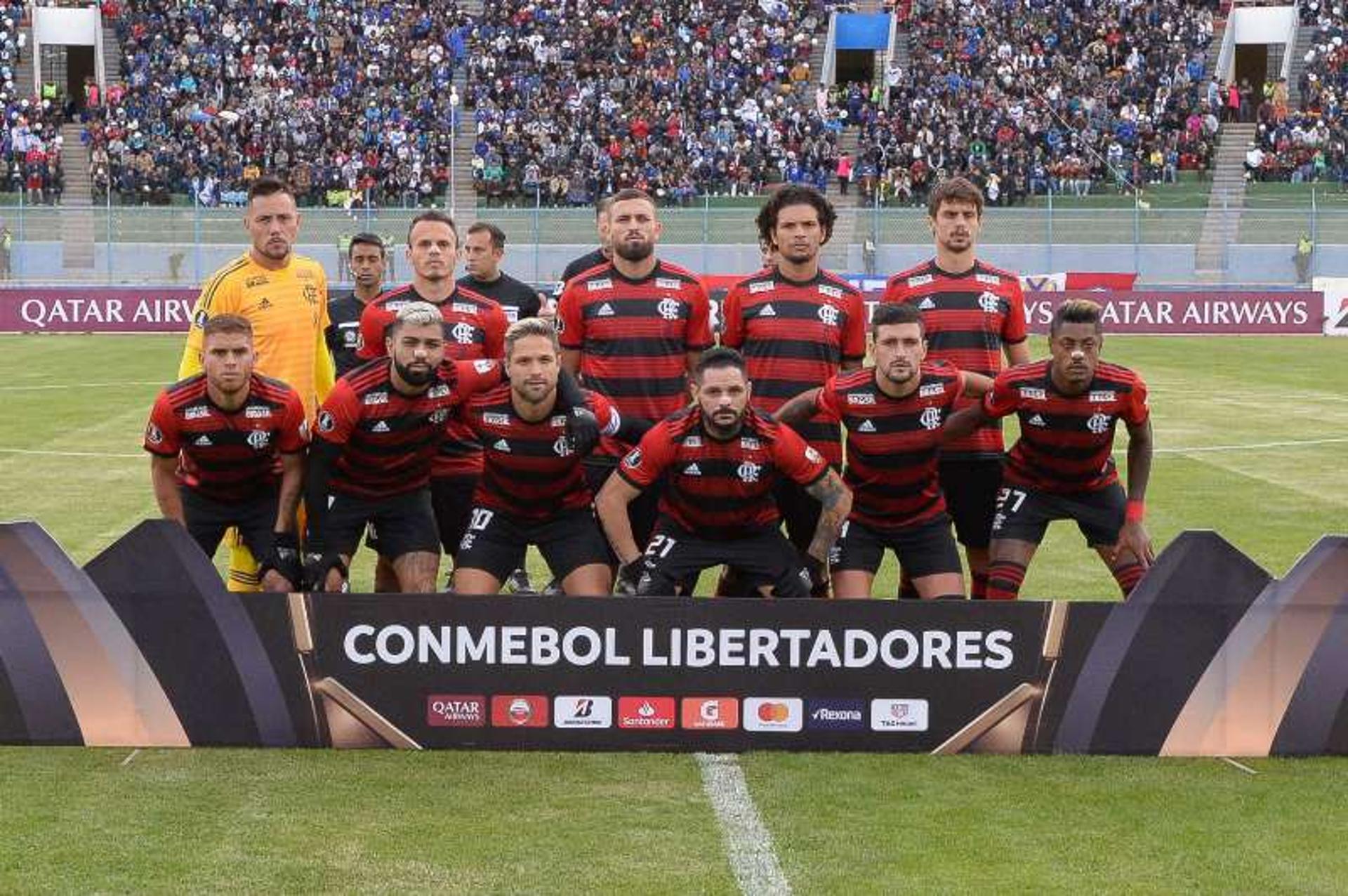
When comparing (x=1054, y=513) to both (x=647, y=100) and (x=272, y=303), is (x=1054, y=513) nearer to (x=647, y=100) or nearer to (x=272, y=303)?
(x=272, y=303)

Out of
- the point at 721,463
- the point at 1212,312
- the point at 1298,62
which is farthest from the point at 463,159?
the point at 721,463

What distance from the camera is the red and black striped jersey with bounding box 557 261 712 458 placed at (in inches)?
349

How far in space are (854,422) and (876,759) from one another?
1697 mm

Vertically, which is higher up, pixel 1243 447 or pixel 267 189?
pixel 267 189

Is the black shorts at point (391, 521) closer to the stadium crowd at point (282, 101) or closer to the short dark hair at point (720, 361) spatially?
the short dark hair at point (720, 361)

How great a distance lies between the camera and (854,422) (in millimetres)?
8242

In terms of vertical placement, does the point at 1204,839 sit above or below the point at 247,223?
below

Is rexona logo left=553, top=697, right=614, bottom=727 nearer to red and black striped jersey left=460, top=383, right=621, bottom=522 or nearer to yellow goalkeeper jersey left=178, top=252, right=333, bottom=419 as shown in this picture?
red and black striped jersey left=460, top=383, right=621, bottom=522

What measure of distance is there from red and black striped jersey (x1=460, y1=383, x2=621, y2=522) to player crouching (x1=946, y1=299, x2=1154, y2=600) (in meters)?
1.68

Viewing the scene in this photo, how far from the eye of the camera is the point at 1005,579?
845 centimetres

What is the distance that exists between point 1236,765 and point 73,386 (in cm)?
1878

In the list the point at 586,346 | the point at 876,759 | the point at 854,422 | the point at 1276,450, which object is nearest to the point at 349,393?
the point at 586,346

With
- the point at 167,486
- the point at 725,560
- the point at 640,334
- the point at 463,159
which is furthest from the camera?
the point at 463,159

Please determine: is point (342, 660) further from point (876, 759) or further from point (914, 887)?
point (914, 887)
